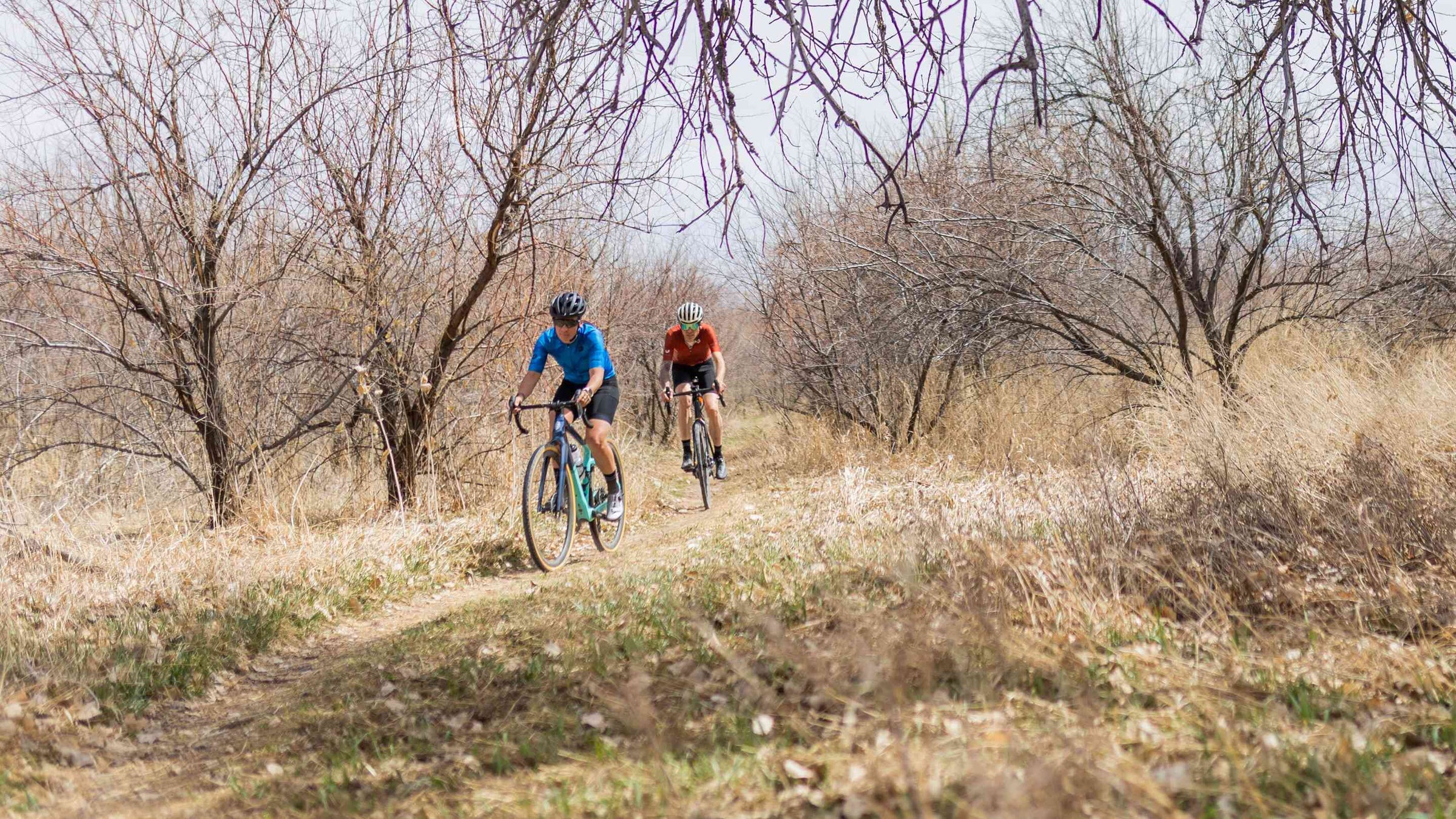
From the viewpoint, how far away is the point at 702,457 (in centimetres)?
1109

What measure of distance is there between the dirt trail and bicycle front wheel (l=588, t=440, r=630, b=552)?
1.97ft

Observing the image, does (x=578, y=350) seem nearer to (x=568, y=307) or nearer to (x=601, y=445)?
(x=568, y=307)

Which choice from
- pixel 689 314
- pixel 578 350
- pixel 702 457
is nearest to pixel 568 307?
pixel 578 350

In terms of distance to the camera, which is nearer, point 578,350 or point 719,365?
point 578,350

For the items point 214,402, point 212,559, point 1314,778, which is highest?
point 214,402

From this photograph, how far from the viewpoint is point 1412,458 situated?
6.18m

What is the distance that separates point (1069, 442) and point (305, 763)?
8.61 m

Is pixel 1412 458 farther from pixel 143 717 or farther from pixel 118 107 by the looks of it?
pixel 118 107

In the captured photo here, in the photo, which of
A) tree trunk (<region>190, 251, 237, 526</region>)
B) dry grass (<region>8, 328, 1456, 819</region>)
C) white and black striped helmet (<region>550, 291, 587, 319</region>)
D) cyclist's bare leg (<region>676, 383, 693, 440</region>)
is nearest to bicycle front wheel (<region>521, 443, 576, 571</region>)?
dry grass (<region>8, 328, 1456, 819</region>)

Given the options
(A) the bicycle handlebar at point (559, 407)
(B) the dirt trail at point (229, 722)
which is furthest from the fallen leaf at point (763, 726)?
(A) the bicycle handlebar at point (559, 407)

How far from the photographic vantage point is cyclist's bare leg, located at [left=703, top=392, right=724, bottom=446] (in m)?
10.8

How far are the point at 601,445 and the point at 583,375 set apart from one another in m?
0.61

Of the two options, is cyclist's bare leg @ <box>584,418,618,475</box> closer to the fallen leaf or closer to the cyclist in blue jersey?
the cyclist in blue jersey

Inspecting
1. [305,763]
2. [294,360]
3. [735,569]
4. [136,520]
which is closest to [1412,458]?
[735,569]
